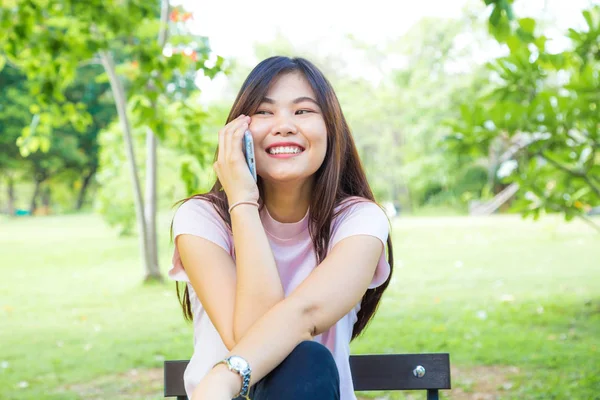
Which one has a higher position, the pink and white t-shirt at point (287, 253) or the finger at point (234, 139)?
the finger at point (234, 139)

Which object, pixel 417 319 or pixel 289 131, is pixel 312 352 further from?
pixel 417 319

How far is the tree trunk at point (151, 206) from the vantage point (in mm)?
8500

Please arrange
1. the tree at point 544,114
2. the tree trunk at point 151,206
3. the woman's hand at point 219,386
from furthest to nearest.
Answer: the tree trunk at point 151,206 → the tree at point 544,114 → the woman's hand at point 219,386

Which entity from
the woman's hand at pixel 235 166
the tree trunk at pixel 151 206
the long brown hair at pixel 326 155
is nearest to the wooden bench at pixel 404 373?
the long brown hair at pixel 326 155

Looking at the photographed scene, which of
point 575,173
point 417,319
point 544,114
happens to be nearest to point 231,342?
point 544,114

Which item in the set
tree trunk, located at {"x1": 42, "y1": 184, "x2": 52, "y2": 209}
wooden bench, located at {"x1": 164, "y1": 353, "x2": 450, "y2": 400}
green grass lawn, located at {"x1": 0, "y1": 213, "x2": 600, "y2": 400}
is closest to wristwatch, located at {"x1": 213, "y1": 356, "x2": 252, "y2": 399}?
wooden bench, located at {"x1": 164, "y1": 353, "x2": 450, "y2": 400}

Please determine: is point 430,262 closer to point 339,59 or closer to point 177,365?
point 177,365

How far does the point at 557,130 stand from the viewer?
475 cm

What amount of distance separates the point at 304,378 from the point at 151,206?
286 inches

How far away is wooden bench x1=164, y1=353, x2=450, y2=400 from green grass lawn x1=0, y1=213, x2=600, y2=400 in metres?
2.26

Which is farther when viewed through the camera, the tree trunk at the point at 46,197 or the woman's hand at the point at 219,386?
the tree trunk at the point at 46,197

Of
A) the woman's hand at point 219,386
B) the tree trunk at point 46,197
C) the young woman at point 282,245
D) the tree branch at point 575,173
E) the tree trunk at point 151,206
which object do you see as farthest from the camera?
the tree trunk at point 46,197

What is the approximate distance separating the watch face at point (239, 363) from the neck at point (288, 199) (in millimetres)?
594

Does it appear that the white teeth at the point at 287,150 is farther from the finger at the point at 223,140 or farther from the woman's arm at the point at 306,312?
the woman's arm at the point at 306,312
